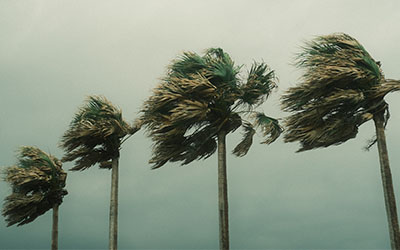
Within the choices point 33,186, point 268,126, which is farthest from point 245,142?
point 33,186

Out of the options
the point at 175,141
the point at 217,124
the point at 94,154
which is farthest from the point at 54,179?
the point at 217,124

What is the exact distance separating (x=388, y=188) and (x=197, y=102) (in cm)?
730

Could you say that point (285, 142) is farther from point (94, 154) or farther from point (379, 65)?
point (94, 154)

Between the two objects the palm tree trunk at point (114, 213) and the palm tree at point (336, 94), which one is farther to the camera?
the palm tree trunk at point (114, 213)

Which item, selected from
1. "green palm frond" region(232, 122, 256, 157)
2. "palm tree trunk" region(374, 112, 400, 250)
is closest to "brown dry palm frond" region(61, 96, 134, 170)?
"green palm frond" region(232, 122, 256, 157)

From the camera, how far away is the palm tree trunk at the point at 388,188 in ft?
51.8

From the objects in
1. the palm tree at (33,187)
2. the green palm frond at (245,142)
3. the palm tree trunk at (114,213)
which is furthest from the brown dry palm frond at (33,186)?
the green palm frond at (245,142)

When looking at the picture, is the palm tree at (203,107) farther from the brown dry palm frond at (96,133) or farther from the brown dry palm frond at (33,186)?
the brown dry palm frond at (33,186)

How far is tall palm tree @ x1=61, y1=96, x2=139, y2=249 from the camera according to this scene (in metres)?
22.6

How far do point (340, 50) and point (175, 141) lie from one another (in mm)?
7161

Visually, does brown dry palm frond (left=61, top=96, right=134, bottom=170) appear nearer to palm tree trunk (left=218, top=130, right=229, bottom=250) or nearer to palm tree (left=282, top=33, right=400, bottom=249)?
palm tree trunk (left=218, top=130, right=229, bottom=250)

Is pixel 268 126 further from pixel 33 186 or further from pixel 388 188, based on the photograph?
pixel 33 186

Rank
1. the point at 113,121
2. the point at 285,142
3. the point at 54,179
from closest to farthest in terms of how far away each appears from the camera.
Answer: the point at 285,142 < the point at 113,121 < the point at 54,179

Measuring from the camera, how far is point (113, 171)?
73.6 ft
